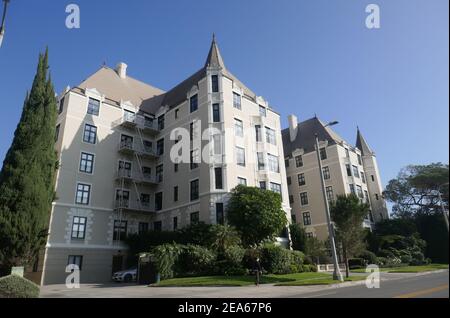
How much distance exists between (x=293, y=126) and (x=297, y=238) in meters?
28.9

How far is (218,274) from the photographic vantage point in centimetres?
2516

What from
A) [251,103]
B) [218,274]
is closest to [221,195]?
[218,274]

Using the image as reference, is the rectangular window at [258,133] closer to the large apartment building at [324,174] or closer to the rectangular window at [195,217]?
the rectangular window at [195,217]

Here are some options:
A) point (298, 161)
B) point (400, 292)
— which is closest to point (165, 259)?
point (400, 292)

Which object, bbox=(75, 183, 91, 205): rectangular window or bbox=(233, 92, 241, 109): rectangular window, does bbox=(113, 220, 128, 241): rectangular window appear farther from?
bbox=(233, 92, 241, 109): rectangular window

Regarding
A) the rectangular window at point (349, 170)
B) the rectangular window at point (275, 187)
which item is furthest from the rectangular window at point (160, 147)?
the rectangular window at point (349, 170)

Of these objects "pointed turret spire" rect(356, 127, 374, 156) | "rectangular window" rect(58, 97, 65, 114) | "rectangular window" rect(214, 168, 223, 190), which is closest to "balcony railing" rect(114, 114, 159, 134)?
"rectangular window" rect(58, 97, 65, 114)

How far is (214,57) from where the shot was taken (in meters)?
40.2

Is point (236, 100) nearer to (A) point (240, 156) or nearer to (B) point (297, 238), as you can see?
(A) point (240, 156)

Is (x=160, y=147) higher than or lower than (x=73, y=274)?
higher
